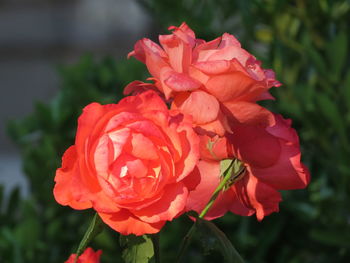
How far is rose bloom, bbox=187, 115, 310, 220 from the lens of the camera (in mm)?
762

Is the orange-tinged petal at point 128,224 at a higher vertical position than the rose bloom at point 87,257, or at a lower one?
higher

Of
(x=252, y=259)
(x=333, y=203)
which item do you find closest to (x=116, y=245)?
(x=252, y=259)

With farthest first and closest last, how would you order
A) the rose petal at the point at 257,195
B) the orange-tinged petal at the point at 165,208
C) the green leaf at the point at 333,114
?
1. the green leaf at the point at 333,114
2. the rose petal at the point at 257,195
3. the orange-tinged petal at the point at 165,208

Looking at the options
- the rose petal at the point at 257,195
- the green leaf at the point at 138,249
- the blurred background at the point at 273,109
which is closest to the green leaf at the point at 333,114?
the blurred background at the point at 273,109

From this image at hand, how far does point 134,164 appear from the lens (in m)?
0.69

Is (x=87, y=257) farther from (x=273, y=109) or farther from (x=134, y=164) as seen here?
(x=273, y=109)

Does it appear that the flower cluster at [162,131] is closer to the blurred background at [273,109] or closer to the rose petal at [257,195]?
the rose petal at [257,195]

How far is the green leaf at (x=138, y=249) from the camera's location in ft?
2.42

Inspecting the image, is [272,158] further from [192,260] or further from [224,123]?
[192,260]

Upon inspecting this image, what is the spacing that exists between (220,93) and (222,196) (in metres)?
0.14

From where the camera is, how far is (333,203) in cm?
186

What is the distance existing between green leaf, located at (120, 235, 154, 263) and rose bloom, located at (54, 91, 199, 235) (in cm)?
5

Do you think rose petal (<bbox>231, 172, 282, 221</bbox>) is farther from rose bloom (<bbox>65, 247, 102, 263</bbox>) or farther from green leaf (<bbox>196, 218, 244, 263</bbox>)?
rose bloom (<bbox>65, 247, 102, 263</bbox>)

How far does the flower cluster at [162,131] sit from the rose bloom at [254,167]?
0.4 inches
